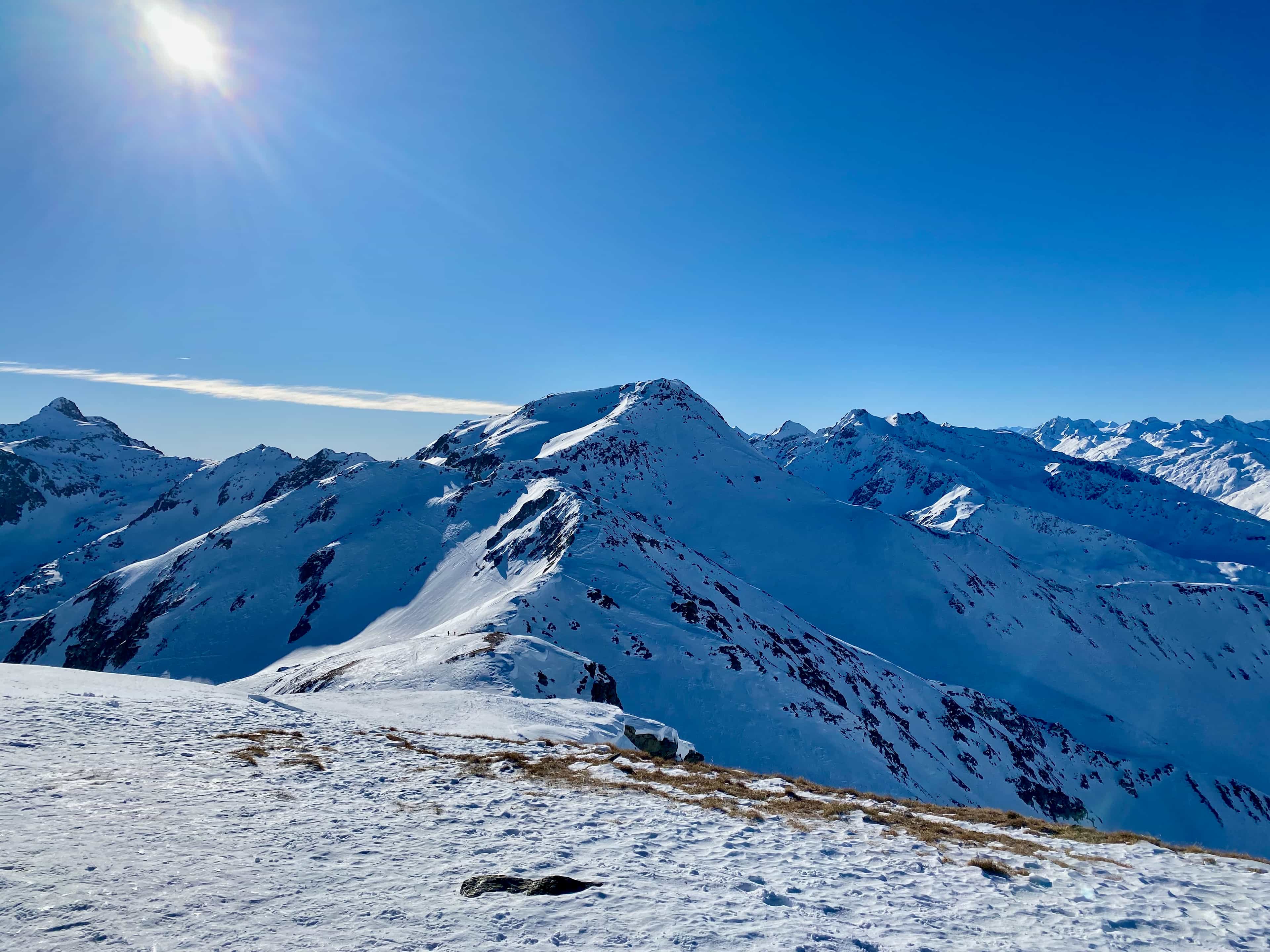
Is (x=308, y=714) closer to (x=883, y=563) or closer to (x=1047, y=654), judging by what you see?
(x=883, y=563)

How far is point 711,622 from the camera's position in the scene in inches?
2270

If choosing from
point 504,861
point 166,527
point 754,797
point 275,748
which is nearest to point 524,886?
point 504,861

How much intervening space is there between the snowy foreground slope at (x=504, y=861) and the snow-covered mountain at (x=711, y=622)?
63.4 ft

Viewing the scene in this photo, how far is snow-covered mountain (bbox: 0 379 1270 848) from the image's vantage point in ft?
160

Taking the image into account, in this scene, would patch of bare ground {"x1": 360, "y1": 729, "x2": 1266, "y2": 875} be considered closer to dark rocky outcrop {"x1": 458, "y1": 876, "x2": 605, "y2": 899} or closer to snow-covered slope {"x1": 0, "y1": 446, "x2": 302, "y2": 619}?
dark rocky outcrop {"x1": 458, "y1": 876, "x2": 605, "y2": 899}

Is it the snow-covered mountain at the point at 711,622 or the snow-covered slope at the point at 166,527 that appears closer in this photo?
the snow-covered mountain at the point at 711,622

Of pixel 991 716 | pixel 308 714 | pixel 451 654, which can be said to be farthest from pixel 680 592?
pixel 991 716

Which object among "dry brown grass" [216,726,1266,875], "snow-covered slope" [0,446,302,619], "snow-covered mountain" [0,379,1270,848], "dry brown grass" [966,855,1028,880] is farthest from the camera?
→ "snow-covered slope" [0,446,302,619]

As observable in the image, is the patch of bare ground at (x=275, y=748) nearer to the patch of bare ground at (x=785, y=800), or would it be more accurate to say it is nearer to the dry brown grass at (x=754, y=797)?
the dry brown grass at (x=754, y=797)

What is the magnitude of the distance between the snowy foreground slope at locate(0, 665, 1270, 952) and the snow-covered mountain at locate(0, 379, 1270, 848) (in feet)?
63.4

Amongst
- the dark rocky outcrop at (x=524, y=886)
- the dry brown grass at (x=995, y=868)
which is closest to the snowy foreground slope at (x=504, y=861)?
the dry brown grass at (x=995, y=868)

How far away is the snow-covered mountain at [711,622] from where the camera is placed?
48750mm

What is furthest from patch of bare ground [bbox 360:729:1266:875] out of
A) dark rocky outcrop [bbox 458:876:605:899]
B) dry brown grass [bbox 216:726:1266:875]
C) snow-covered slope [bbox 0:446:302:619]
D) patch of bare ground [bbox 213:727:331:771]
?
snow-covered slope [bbox 0:446:302:619]

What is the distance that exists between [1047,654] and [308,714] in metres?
155
